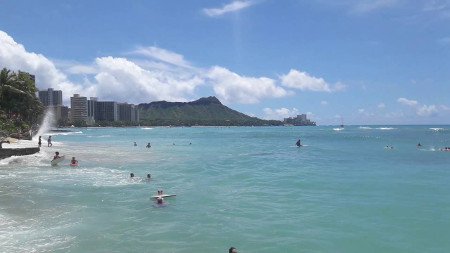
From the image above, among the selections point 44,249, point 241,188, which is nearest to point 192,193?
point 241,188

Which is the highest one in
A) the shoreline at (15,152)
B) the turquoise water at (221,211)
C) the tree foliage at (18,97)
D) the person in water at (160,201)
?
the tree foliage at (18,97)

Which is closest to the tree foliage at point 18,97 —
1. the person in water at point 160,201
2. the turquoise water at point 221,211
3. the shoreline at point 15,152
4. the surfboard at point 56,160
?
the shoreline at point 15,152

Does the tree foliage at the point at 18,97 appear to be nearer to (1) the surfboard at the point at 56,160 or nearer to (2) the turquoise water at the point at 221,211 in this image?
(1) the surfboard at the point at 56,160

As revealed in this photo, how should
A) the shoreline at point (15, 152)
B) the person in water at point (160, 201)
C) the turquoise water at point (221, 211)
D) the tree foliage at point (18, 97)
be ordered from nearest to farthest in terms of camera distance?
the turquoise water at point (221, 211) < the person in water at point (160, 201) < the shoreline at point (15, 152) < the tree foliage at point (18, 97)

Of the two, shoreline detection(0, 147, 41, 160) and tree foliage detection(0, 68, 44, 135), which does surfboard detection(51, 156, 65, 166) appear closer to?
shoreline detection(0, 147, 41, 160)

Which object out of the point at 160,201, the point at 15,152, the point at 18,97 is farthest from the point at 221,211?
the point at 18,97

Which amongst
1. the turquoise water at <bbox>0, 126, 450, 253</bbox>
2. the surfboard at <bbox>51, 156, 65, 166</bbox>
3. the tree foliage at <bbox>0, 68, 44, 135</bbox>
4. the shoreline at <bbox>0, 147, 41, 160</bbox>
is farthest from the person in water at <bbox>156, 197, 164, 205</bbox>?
the tree foliage at <bbox>0, 68, 44, 135</bbox>

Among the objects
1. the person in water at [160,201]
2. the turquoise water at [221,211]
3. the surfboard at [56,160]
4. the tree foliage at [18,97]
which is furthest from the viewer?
the tree foliage at [18,97]

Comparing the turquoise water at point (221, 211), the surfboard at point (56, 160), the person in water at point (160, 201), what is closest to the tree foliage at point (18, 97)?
the surfboard at point (56, 160)

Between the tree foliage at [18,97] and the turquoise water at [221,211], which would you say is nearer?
the turquoise water at [221,211]

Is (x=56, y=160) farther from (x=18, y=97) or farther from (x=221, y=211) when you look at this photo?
(x=18, y=97)

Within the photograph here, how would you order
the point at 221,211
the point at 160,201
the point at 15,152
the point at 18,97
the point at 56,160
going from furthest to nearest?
A: the point at 18,97 < the point at 15,152 < the point at 56,160 < the point at 160,201 < the point at 221,211

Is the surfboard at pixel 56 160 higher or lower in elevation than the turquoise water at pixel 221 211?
higher

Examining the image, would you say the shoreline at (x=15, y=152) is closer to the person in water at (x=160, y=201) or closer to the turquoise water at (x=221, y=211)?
the turquoise water at (x=221, y=211)
